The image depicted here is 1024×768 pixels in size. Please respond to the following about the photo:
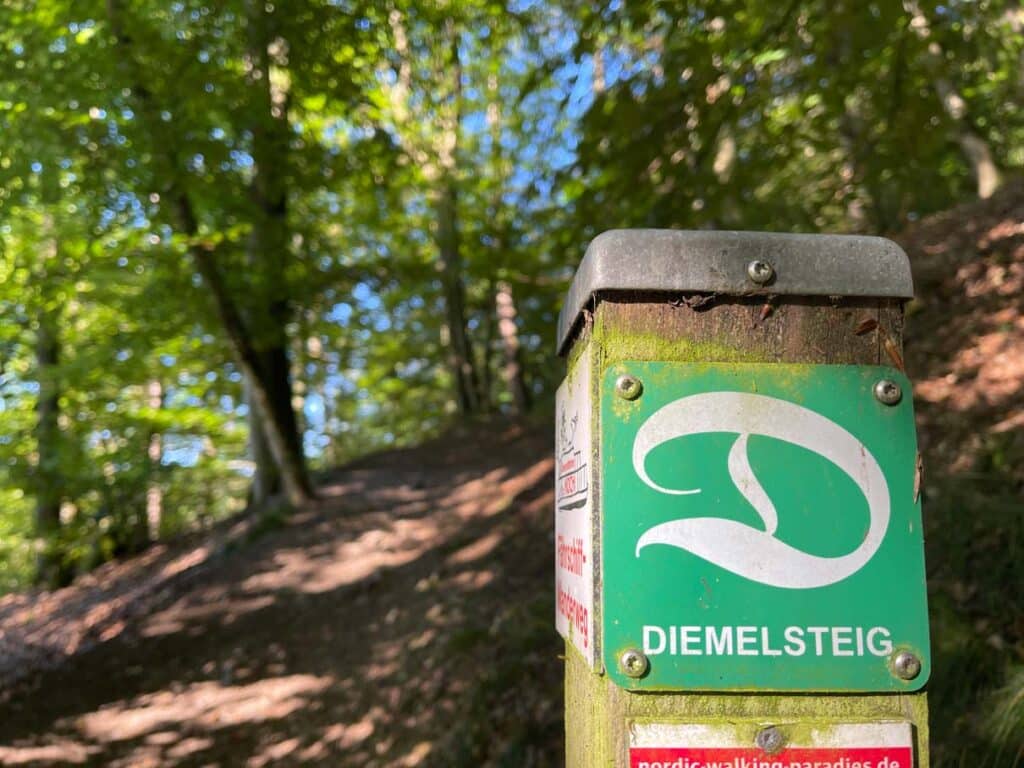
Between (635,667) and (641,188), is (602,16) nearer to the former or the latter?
(641,188)

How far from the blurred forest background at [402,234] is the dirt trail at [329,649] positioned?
0.06m

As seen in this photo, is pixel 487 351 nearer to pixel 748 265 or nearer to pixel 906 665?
pixel 748 265

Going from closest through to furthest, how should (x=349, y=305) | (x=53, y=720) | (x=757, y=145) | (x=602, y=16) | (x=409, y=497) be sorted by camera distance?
(x=602, y=16) → (x=757, y=145) → (x=53, y=720) → (x=409, y=497) → (x=349, y=305)

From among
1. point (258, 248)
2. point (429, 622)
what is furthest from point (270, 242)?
point (429, 622)

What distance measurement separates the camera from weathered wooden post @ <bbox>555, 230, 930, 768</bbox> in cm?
111

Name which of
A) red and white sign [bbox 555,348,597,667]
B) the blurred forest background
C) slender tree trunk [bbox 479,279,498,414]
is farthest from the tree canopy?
red and white sign [bbox 555,348,597,667]

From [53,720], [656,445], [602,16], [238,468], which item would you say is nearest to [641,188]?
[602,16]

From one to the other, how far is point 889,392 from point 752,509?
0.28 m

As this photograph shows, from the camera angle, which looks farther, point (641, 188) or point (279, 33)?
point (279, 33)

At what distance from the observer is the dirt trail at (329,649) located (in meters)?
4.99

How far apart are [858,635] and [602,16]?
3.35 metres

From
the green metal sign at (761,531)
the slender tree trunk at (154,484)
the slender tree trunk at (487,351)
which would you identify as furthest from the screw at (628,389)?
the slender tree trunk at (487,351)

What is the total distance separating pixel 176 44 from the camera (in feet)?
18.5

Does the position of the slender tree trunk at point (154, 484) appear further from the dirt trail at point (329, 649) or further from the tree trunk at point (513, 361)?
the tree trunk at point (513, 361)
